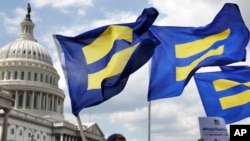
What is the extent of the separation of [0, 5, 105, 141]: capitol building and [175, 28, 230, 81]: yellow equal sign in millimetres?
86665

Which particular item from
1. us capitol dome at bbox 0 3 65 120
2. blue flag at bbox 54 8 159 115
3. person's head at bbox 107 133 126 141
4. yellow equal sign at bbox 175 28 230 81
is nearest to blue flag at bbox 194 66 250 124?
→ yellow equal sign at bbox 175 28 230 81

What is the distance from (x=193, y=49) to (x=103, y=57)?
275cm

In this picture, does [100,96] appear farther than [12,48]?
No

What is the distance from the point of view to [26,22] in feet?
393

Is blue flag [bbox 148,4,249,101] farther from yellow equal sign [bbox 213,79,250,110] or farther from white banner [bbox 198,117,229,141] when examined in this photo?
white banner [bbox 198,117,229,141]

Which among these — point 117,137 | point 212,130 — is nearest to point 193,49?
point 212,130

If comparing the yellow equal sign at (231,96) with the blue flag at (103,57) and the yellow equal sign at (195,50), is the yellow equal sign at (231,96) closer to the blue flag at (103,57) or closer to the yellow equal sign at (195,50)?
the yellow equal sign at (195,50)

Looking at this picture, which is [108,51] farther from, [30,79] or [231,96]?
[30,79]

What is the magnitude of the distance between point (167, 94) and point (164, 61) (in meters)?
1.02

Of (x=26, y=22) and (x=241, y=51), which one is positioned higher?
(x=26, y=22)

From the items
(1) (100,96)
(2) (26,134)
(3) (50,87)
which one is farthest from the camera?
(3) (50,87)

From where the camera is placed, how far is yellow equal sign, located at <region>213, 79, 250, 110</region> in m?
13.4

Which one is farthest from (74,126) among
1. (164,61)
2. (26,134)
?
(164,61)

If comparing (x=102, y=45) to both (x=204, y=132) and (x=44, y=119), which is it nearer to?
(x=204, y=132)
